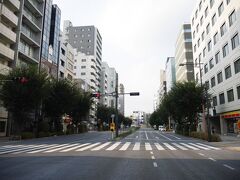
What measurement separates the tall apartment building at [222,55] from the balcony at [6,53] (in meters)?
28.0

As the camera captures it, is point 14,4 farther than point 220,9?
No

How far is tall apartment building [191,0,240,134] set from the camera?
128 feet

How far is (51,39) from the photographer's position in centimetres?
5866

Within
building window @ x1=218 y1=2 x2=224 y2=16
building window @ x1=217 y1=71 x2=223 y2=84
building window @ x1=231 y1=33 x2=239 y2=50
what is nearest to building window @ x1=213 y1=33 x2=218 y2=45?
building window @ x1=218 y1=2 x2=224 y2=16

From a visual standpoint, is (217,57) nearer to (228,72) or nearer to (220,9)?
(228,72)

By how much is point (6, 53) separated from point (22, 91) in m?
9.23

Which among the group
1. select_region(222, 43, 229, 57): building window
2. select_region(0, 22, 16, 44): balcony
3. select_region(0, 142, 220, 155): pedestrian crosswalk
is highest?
select_region(0, 22, 16, 44): balcony

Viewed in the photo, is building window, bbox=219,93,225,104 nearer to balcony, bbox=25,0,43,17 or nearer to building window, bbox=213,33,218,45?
building window, bbox=213,33,218,45

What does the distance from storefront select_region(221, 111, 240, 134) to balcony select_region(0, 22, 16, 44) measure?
35673 millimetres

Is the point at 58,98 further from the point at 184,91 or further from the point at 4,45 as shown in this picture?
the point at 184,91

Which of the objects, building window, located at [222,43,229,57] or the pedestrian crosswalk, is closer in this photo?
the pedestrian crosswalk

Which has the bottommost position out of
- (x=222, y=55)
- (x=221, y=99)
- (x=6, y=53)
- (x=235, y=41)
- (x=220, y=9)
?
(x=221, y=99)

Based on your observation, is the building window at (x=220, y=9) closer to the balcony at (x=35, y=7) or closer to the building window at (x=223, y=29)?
the building window at (x=223, y=29)

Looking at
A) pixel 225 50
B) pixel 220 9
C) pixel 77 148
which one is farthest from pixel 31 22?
pixel 77 148
